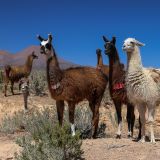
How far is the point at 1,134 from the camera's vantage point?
40.1 ft

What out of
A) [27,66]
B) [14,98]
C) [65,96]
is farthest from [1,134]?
[27,66]

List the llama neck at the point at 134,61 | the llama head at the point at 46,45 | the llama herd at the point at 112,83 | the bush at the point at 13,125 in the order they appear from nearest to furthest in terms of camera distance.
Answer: the llama herd at the point at 112,83 → the llama neck at the point at 134,61 → the llama head at the point at 46,45 → the bush at the point at 13,125

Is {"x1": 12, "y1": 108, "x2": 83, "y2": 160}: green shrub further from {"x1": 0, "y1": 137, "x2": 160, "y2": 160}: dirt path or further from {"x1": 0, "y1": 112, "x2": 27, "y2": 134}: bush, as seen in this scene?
{"x1": 0, "y1": 112, "x2": 27, "y2": 134}: bush

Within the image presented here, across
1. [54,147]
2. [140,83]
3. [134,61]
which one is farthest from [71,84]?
[54,147]

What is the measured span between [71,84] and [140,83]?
5.86ft

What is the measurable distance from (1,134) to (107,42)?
4.03m

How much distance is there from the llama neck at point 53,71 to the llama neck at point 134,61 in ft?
5.57

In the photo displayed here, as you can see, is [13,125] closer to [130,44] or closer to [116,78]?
[116,78]

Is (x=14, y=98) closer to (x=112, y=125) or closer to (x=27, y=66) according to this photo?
(x=27, y=66)

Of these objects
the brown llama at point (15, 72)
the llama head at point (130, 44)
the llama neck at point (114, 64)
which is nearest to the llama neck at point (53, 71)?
the llama neck at point (114, 64)

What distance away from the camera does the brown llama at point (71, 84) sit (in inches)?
395

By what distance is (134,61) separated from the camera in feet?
30.6

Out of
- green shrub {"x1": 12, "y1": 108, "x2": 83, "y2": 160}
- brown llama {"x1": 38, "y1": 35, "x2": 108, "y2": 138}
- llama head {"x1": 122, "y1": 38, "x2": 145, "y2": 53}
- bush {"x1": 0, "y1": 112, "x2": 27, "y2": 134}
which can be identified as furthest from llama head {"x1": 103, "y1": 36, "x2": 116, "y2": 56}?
bush {"x1": 0, "y1": 112, "x2": 27, "y2": 134}

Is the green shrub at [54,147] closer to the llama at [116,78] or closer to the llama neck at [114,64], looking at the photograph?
the llama at [116,78]
